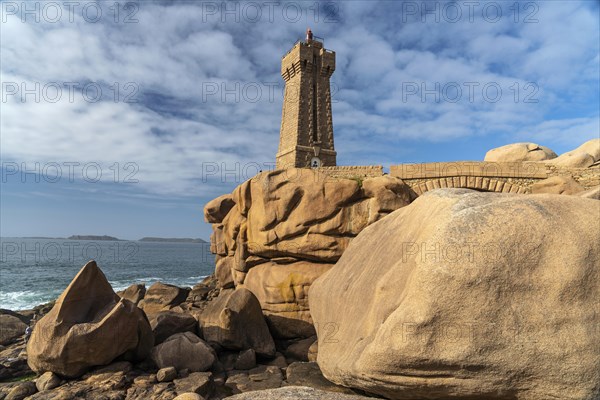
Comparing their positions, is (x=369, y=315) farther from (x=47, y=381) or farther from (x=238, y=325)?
(x=47, y=381)

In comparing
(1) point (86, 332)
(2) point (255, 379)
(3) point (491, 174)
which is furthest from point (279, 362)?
(3) point (491, 174)

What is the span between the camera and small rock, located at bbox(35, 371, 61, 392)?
968 centimetres

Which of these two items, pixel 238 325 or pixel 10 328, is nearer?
pixel 238 325

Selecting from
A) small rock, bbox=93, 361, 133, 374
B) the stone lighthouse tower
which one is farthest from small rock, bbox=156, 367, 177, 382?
the stone lighthouse tower

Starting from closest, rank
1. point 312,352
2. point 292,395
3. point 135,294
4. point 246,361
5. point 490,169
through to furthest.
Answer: point 292,395 < point 246,361 < point 312,352 < point 490,169 < point 135,294

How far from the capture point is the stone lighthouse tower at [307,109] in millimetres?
28219

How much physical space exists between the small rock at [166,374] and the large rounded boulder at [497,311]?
6258 millimetres

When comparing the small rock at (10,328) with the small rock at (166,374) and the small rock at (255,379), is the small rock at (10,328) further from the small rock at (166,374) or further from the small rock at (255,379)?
the small rock at (255,379)

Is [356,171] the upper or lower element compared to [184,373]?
upper

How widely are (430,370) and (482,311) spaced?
1188 millimetres

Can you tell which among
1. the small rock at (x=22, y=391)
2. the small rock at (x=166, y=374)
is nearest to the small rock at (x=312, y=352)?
the small rock at (x=166, y=374)

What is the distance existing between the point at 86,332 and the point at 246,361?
477 cm

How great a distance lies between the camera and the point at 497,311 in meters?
5.32

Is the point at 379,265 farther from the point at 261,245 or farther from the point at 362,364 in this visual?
the point at 261,245
